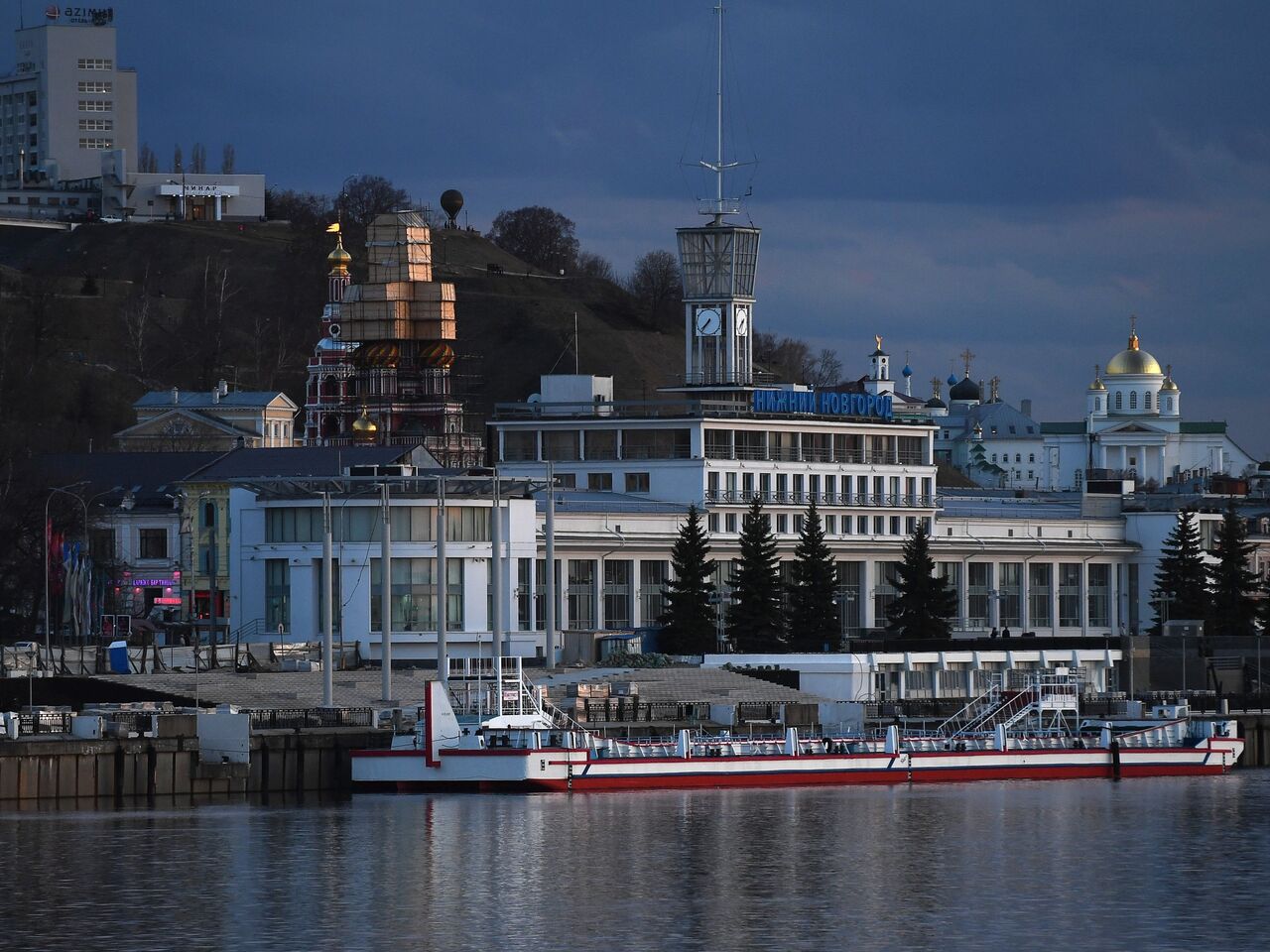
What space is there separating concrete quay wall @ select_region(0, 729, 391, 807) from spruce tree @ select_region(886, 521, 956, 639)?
54.4 meters

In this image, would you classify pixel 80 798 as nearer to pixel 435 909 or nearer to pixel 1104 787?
pixel 435 909

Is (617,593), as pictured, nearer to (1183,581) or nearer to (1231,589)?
(1183,581)

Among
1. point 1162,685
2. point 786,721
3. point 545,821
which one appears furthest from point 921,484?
point 545,821

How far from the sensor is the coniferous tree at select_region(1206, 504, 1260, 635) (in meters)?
165

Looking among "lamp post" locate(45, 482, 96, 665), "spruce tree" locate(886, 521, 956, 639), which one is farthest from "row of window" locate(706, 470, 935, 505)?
"lamp post" locate(45, 482, 96, 665)

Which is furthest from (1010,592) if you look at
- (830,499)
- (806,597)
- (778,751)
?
(778,751)

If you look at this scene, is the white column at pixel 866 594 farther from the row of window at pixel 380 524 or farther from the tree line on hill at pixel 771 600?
the row of window at pixel 380 524

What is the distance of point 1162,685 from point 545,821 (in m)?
60.9

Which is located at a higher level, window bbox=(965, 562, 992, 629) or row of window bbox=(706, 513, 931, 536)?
row of window bbox=(706, 513, 931, 536)

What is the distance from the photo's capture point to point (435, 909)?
73500 millimetres

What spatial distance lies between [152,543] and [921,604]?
45.1m

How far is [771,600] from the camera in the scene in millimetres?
149250

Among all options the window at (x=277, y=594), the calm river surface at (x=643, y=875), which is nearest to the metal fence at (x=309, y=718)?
the calm river surface at (x=643, y=875)

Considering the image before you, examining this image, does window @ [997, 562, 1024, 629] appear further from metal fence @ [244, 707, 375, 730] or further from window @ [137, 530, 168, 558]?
metal fence @ [244, 707, 375, 730]
